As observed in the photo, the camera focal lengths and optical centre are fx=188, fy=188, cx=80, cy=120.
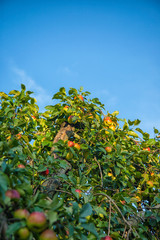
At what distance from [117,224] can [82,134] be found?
119 cm

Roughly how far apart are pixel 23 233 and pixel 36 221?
7 centimetres

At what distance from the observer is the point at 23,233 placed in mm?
757

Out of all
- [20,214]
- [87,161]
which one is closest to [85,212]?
[20,214]

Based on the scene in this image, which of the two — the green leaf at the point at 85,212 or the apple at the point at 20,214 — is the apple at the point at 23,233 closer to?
the apple at the point at 20,214

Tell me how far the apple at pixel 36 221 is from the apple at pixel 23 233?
0.02 meters

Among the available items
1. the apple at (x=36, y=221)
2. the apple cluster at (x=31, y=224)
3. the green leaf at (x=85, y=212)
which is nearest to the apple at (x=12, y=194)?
the apple cluster at (x=31, y=224)

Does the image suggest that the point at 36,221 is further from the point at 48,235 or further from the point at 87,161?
the point at 87,161

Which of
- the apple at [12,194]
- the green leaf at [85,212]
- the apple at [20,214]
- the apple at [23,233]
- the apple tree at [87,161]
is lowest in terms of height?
the apple at [23,233]

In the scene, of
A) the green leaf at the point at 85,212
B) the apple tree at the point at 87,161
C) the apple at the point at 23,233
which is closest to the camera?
the apple at the point at 23,233

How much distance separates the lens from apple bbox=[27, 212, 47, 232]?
2.48ft

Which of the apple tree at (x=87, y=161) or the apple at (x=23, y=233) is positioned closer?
the apple at (x=23, y=233)

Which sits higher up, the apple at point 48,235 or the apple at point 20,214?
the apple at point 20,214

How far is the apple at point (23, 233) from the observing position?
0.75 metres

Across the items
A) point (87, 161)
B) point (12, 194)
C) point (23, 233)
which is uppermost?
point (87, 161)
